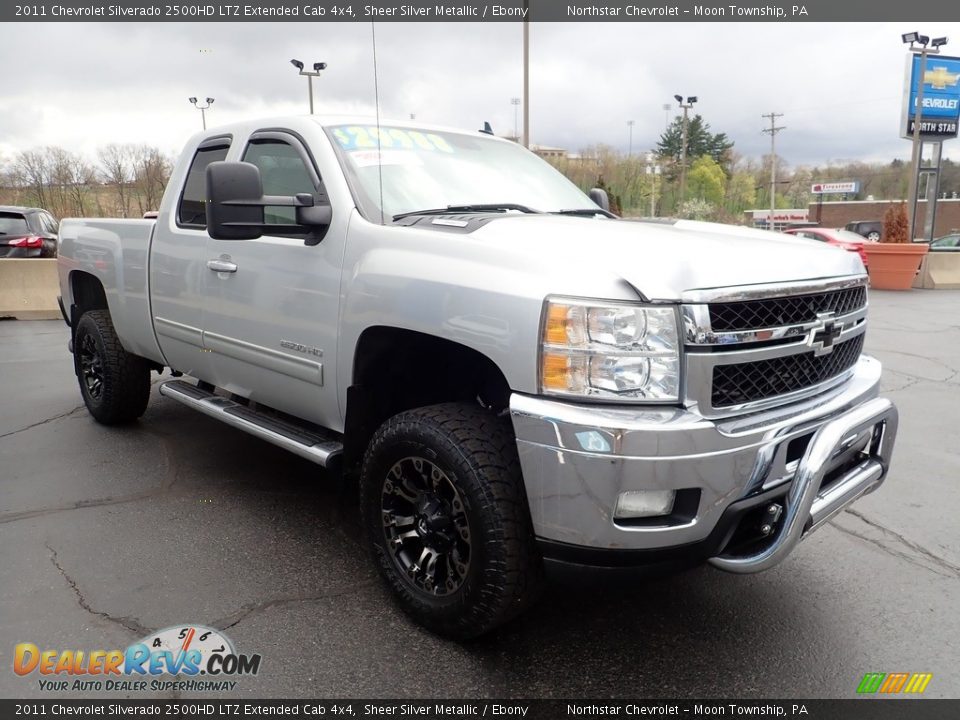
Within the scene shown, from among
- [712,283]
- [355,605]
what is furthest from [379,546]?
[712,283]

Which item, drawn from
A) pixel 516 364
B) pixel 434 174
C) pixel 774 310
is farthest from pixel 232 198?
pixel 774 310

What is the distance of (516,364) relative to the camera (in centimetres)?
228

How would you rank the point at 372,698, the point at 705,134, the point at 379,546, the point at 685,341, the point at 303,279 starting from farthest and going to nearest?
the point at 705,134, the point at 303,279, the point at 379,546, the point at 372,698, the point at 685,341

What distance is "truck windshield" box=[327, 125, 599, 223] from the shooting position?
319 centimetres

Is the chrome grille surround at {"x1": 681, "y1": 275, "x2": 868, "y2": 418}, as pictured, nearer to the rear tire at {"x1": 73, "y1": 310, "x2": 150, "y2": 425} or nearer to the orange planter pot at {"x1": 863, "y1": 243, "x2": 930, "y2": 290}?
the rear tire at {"x1": 73, "y1": 310, "x2": 150, "y2": 425}

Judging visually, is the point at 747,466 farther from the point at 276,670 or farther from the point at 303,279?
the point at 303,279

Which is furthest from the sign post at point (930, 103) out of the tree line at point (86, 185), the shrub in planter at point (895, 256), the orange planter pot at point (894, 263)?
the tree line at point (86, 185)

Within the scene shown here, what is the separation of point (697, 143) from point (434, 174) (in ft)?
289

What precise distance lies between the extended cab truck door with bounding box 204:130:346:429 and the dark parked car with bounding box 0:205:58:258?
9.68 meters

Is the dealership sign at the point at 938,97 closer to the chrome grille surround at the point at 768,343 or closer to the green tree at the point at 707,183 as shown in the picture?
the chrome grille surround at the point at 768,343

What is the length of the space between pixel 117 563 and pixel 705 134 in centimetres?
9022

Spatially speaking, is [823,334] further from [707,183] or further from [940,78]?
[707,183]

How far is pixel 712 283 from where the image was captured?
7.39 ft

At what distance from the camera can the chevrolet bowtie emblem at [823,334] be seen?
2518 millimetres
